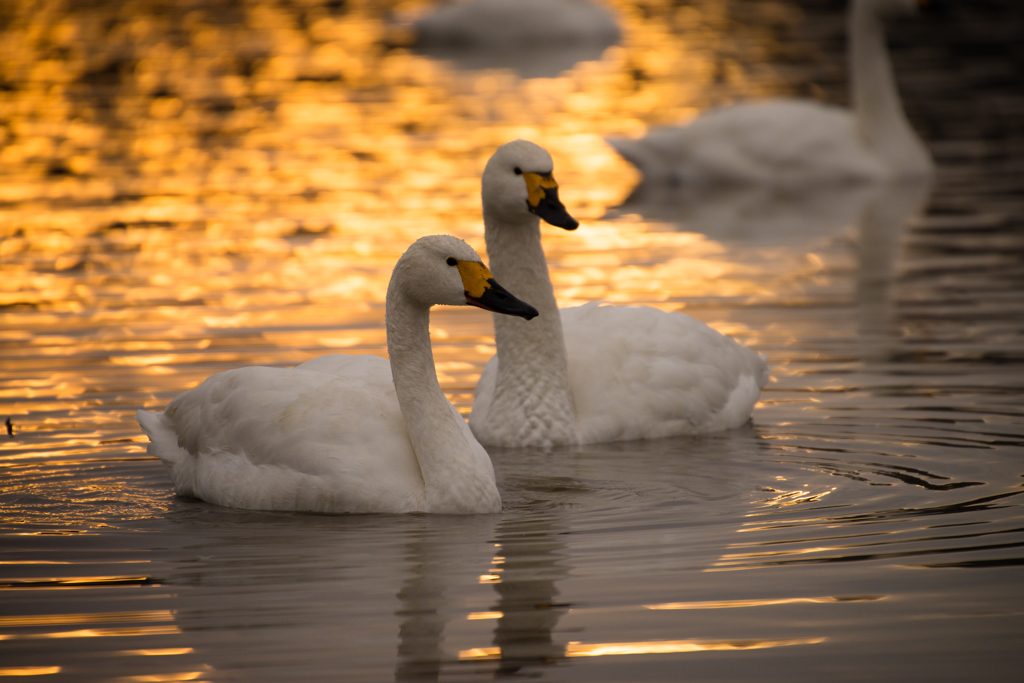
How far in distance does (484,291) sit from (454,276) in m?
0.16

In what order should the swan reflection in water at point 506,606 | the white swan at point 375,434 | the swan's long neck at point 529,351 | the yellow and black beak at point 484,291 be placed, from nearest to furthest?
the swan reflection in water at point 506,606 < the yellow and black beak at point 484,291 < the white swan at point 375,434 < the swan's long neck at point 529,351

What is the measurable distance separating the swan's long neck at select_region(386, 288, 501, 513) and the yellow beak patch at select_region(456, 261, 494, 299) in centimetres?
36

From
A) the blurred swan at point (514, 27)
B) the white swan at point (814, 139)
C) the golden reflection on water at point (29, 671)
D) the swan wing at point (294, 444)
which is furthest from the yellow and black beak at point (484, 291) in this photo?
the blurred swan at point (514, 27)

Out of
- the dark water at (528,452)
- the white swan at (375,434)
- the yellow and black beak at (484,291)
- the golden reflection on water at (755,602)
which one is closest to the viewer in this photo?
the dark water at (528,452)

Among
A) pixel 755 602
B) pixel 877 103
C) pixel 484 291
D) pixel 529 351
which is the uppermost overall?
pixel 877 103

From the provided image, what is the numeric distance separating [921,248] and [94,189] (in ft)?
33.3

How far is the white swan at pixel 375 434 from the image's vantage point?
7.29 metres

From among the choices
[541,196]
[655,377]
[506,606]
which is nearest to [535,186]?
[541,196]

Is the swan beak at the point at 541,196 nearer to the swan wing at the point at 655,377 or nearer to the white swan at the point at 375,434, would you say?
the swan wing at the point at 655,377

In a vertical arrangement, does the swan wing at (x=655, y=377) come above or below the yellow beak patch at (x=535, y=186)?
below

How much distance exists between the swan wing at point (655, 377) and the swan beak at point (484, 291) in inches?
83.7

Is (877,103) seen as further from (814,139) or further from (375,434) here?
(375,434)

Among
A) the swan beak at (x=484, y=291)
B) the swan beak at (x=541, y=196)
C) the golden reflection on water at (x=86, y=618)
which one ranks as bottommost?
the golden reflection on water at (x=86, y=618)

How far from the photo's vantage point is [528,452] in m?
9.00
